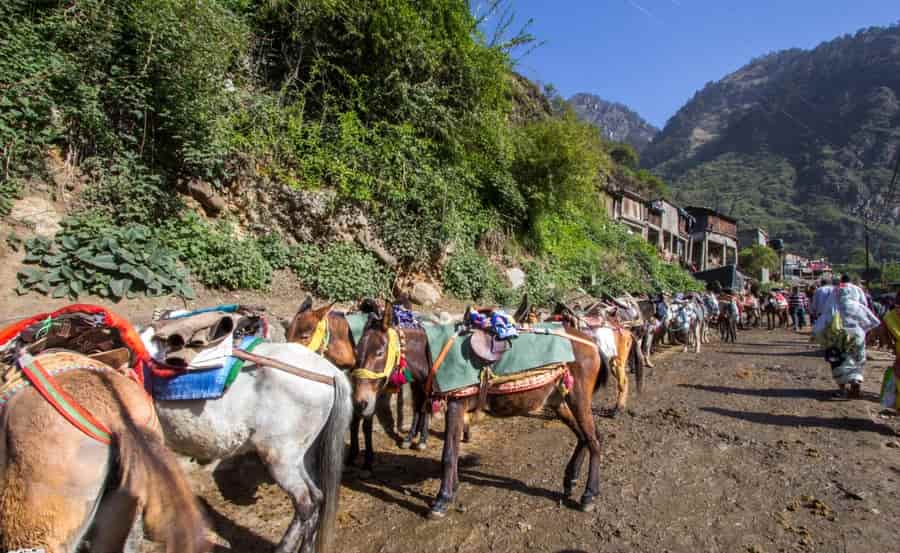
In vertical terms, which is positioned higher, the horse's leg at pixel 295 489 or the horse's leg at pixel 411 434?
the horse's leg at pixel 295 489

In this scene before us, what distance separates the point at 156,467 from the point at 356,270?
6674mm

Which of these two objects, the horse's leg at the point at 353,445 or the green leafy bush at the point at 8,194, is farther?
the green leafy bush at the point at 8,194

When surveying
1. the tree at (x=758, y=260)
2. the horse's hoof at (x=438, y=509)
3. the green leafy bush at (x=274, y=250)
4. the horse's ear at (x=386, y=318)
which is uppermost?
the tree at (x=758, y=260)

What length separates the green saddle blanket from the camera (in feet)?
12.0

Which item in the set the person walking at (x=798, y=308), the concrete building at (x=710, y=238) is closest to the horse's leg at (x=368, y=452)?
the person walking at (x=798, y=308)

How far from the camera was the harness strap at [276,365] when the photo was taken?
2.84 metres

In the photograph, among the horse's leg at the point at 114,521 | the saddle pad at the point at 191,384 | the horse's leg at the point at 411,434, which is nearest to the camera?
the horse's leg at the point at 114,521

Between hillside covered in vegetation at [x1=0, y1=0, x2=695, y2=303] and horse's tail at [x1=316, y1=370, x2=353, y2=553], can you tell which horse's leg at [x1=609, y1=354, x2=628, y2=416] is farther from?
hillside covered in vegetation at [x1=0, y1=0, x2=695, y2=303]

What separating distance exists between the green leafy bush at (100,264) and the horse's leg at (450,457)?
15.2 ft

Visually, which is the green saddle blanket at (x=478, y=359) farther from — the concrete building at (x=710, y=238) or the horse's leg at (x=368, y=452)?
the concrete building at (x=710, y=238)

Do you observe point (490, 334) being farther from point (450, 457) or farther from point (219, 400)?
point (219, 400)

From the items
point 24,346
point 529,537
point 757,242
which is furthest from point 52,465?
point 757,242

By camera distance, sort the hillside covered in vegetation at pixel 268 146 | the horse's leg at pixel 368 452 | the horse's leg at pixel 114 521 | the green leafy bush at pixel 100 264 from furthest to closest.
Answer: the hillside covered in vegetation at pixel 268 146 < the green leafy bush at pixel 100 264 < the horse's leg at pixel 368 452 < the horse's leg at pixel 114 521

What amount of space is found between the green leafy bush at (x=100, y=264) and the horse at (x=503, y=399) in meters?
4.07
